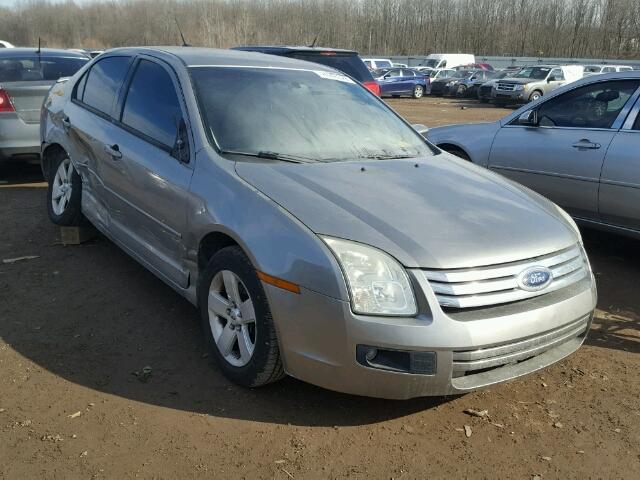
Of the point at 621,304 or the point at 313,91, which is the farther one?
the point at 621,304

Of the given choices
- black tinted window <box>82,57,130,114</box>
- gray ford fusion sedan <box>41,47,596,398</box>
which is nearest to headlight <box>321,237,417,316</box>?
gray ford fusion sedan <box>41,47,596,398</box>

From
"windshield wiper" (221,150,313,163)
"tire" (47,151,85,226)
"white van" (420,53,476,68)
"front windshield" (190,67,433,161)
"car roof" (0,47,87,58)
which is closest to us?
"windshield wiper" (221,150,313,163)

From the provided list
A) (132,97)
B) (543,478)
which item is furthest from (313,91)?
(543,478)

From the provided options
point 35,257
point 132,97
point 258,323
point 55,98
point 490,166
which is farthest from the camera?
point 490,166

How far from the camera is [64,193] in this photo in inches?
215

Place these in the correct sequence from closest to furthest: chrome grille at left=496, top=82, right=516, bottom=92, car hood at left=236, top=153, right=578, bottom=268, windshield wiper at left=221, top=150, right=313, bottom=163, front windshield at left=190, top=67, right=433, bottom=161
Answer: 1. car hood at left=236, top=153, right=578, bottom=268
2. windshield wiper at left=221, top=150, right=313, bottom=163
3. front windshield at left=190, top=67, right=433, bottom=161
4. chrome grille at left=496, top=82, right=516, bottom=92

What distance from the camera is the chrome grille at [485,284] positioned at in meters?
2.75

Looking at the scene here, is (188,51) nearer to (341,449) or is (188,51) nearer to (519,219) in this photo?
(519,219)

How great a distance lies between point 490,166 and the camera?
6.26m

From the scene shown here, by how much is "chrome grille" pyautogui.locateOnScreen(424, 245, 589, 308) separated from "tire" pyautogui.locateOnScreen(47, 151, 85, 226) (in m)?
3.57

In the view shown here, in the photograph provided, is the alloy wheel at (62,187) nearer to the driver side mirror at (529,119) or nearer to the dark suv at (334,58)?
the dark suv at (334,58)

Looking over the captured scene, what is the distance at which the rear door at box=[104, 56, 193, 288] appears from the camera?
3.64 metres

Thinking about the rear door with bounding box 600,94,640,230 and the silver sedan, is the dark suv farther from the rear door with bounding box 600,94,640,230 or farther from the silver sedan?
the rear door with bounding box 600,94,640,230

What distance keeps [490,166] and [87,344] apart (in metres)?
4.24
